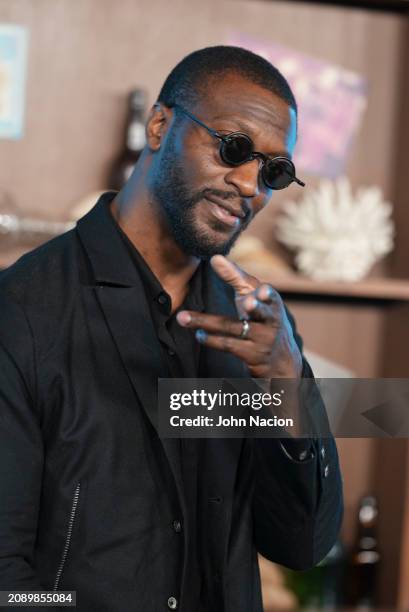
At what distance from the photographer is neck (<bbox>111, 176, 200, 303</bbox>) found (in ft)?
3.67

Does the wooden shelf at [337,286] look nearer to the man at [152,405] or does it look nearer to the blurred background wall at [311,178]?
the blurred background wall at [311,178]

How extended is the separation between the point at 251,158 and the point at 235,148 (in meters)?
0.02

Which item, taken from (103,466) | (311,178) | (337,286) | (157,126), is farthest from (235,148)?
(311,178)

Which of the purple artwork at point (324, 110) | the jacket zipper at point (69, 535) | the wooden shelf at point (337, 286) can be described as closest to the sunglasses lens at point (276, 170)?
the jacket zipper at point (69, 535)

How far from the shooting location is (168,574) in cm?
103

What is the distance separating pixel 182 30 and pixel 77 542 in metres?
1.31

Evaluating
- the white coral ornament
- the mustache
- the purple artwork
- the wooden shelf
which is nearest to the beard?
the mustache

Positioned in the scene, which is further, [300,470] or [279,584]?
[279,584]

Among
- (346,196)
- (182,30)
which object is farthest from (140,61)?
(346,196)

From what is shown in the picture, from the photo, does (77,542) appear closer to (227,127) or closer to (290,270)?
(227,127)

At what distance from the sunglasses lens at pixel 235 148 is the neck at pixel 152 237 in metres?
0.13

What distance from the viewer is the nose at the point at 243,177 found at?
1.03 metres

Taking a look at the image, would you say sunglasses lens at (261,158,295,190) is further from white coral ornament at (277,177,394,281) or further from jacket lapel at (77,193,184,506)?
white coral ornament at (277,177,394,281)

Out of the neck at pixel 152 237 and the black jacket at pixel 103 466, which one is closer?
the black jacket at pixel 103 466
